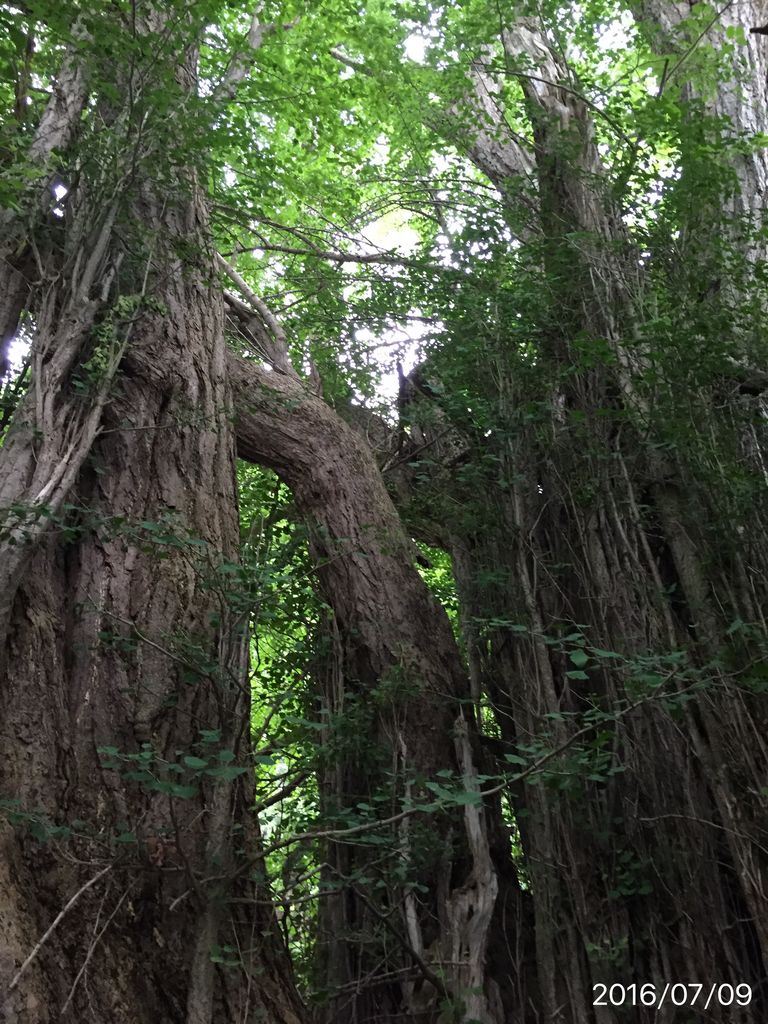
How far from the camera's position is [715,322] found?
3836 mm

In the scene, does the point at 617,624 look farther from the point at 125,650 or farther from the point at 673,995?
the point at 125,650

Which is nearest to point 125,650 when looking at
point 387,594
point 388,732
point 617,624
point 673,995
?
point 388,732

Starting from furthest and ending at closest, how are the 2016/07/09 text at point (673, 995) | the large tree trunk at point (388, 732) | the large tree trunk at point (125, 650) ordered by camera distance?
1. the large tree trunk at point (388, 732)
2. the 2016/07/09 text at point (673, 995)
3. the large tree trunk at point (125, 650)

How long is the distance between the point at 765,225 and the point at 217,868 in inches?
158

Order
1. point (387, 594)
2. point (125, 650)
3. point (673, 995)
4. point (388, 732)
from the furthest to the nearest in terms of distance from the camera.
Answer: point (387, 594), point (388, 732), point (125, 650), point (673, 995)

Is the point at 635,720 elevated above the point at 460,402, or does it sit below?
below

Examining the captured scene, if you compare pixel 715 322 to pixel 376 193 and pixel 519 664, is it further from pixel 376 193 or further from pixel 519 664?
pixel 376 193

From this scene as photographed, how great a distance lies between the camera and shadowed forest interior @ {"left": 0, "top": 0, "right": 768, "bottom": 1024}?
2.95m

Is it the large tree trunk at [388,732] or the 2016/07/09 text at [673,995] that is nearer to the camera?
the 2016/07/09 text at [673,995]

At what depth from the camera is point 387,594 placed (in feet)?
15.5

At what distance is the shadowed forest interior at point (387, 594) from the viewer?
9.68ft

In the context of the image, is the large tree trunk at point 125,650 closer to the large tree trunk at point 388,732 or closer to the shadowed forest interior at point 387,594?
the shadowed forest interior at point 387,594

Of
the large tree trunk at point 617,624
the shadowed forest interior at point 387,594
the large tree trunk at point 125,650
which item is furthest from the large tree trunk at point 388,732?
the large tree trunk at point 125,650

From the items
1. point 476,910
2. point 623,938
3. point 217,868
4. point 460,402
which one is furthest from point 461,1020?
point 460,402
